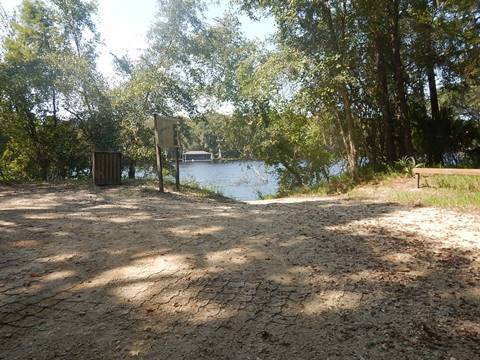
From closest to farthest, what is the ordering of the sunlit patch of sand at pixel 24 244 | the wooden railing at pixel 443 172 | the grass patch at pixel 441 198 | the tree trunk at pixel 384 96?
the sunlit patch of sand at pixel 24 244 → the grass patch at pixel 441 198 → the wooden railing at pixel 443 172 → the tree trunk at pixel 384 96

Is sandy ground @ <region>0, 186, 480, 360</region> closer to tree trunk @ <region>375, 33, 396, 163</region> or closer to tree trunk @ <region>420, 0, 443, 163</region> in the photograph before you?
tree trunk @ <region>375, 33, 396, 163</region>

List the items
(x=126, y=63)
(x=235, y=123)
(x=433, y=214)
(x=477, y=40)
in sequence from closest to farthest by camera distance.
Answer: (x=433, y=214), (x=477, y=40), (x=126, y=63), (x=235, y=123)

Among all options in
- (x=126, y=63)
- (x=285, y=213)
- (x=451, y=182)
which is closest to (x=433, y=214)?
(x=285, y=213)

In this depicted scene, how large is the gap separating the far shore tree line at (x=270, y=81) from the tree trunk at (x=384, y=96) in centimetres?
4

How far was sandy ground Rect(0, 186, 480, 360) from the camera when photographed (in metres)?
2.28

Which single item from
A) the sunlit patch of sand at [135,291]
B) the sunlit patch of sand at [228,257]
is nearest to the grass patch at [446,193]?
the sunlit patch of sand at [228,257]

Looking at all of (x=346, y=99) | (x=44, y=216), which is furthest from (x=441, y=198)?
(x=44, y=216)

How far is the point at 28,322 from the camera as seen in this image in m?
2.48

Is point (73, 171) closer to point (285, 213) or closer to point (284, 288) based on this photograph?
point (285, 213)

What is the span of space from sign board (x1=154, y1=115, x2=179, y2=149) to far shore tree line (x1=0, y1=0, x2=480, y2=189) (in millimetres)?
3020

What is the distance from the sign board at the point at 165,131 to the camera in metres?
8.92

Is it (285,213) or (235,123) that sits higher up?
(235,123)

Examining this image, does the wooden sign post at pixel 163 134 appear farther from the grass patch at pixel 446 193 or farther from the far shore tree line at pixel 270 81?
the grass patch at pixel 446 193

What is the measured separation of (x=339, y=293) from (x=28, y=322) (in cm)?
241
